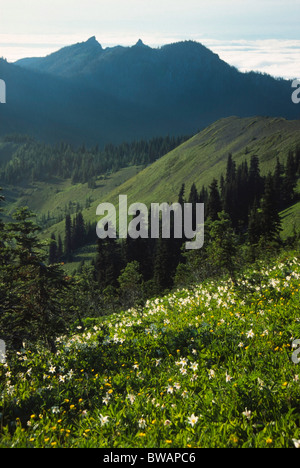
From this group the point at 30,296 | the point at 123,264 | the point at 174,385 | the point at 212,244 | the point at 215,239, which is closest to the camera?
the point at 174,385

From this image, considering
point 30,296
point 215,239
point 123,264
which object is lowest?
point 123,264

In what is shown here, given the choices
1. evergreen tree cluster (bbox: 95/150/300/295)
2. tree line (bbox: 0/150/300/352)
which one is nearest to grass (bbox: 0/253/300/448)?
tree line (bbox: 0/150/300/352)

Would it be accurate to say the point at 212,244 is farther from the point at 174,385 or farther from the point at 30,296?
the point at 174,385

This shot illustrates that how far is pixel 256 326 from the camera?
9.59 metres

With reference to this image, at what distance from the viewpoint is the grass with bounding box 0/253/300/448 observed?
19.3 feet

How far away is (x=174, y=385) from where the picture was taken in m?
7.25

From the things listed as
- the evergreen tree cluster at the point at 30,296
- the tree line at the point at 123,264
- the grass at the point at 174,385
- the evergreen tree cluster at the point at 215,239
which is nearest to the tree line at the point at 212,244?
the evergreen tree cluster at the point at 215,239

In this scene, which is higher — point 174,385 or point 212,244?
point 212,244

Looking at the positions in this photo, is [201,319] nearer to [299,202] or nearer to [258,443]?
[258,443]

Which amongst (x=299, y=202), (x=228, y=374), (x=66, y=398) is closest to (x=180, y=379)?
(x=228, y=374)

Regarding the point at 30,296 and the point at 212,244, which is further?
the point at 212,244

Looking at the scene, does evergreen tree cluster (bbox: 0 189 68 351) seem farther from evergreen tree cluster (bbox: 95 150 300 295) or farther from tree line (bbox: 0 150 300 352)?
evergreen tree cluster (bbox: 95 150 300 295)

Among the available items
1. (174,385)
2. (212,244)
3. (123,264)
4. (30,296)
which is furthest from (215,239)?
(123,264)

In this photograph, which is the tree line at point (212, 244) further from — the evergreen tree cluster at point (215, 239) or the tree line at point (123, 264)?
the tree line at point (123, 264)
